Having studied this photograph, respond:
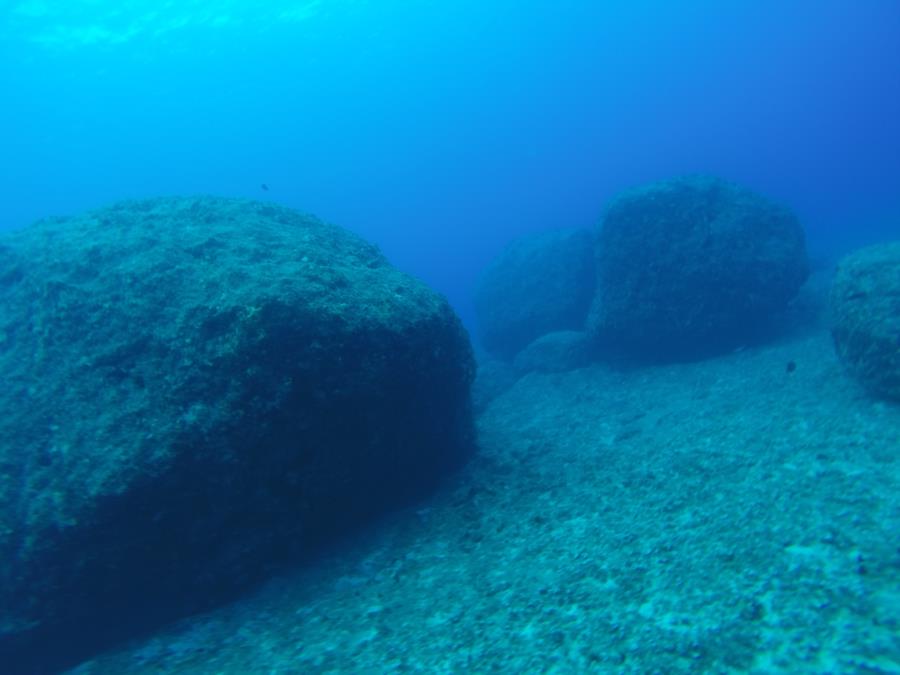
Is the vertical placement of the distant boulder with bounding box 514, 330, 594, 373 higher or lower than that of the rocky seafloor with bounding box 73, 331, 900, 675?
higher

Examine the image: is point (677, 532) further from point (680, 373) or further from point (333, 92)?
point (333, 92)

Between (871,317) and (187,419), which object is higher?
(187,419)

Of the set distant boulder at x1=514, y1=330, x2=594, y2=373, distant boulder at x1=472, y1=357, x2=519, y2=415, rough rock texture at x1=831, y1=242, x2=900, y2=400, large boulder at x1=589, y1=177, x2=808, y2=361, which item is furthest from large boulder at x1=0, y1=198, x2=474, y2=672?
distant boulder at x1=514, y1=330, x2=594, y2=373

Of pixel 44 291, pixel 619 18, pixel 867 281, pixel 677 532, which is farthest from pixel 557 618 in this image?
pixel 619 18

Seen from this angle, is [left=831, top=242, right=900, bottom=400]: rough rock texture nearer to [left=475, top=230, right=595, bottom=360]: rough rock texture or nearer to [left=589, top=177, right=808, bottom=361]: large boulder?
[left=589, top=177, right=808, bottom=361]: large boulder

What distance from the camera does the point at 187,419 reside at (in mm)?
5082

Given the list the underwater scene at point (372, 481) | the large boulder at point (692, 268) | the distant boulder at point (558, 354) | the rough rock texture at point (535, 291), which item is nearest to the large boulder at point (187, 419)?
the underwater scene at point (372, 481)

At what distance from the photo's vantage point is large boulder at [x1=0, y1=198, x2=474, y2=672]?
491 cm

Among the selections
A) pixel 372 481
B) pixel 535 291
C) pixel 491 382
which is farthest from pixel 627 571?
pixel 535 291

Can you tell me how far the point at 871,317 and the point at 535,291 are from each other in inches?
463

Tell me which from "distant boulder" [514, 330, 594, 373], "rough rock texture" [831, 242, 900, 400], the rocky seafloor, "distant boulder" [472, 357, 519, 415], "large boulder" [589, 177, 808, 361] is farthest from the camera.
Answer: "distant boulder" [514, 330, 594, 373]

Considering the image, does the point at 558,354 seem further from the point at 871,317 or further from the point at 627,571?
the point at 627,571

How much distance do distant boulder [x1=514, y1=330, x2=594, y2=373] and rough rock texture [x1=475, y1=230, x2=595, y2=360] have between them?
286 centimetres

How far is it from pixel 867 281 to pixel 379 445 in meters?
8.58
